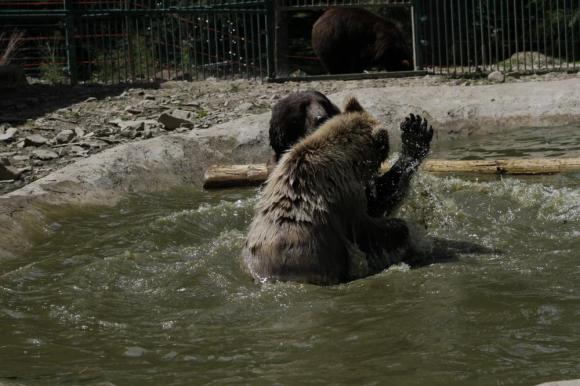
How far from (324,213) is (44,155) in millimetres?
5370

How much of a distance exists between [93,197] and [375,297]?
4.12m

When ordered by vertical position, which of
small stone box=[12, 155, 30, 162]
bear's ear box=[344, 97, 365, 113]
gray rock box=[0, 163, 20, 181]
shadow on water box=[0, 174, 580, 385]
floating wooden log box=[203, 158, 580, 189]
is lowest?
shadow on water box=[0, 174, 580, 385]

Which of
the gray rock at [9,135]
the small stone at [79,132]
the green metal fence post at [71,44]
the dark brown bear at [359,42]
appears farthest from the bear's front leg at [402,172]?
the dark brown bear at [359,42]

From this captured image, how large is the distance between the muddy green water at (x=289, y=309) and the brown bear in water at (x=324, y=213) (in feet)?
0.57

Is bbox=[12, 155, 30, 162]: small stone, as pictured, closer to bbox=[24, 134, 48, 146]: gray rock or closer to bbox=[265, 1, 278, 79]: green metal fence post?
bbox=[24, 134, 48, 146]: gray rock

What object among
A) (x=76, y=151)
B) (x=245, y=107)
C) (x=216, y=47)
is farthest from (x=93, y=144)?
(x=216, y=47)

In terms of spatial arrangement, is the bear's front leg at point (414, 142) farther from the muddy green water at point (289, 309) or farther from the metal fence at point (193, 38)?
the metal fence at point (193, 38)

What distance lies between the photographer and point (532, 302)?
490cm

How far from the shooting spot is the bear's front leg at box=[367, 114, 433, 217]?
21.3ft

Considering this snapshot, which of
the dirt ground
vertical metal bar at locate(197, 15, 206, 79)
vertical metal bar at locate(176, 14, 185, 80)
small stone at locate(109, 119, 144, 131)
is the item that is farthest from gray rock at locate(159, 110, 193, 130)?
vertical metal bar at locate(197, 15, 206, 79)

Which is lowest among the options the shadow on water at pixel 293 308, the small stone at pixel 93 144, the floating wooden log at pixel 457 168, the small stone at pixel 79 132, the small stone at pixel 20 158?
the shadow on water at pixel 293 308

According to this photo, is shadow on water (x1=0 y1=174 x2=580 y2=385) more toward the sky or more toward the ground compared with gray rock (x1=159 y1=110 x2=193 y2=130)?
more toward the ground

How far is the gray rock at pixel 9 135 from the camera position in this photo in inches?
432

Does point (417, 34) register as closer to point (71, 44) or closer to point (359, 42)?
point (359, 42)
